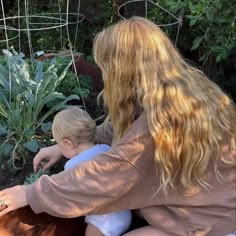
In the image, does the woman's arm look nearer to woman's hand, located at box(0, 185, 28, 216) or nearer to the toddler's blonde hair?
woman's hand, located at box(0, 185, 28, 216)

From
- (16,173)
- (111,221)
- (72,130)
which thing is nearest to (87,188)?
(111,221)

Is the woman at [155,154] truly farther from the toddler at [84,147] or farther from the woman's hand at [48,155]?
the woman's hand at [48,155]

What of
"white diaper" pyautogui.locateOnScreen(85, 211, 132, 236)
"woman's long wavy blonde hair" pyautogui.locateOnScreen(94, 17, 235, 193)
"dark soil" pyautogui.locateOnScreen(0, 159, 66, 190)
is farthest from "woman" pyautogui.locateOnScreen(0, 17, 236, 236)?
"dark soil" pyautogui.locateOnScreen(0, 159, 66, 190)

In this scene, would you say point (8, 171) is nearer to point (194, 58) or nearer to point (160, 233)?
point (160, 233)

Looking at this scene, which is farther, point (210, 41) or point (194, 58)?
point (194, 58)

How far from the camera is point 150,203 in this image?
77.3 inches

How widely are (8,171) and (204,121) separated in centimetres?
150

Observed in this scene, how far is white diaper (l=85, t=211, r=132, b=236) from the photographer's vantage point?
2125 millimetres

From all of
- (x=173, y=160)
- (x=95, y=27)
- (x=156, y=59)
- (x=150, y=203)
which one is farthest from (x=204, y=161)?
(x=95, y=27)

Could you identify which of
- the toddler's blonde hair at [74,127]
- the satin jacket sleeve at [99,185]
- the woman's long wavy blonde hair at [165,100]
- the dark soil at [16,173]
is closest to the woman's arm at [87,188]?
the satin jacket sleeve at [99,185]

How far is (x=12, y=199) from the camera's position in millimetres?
1958

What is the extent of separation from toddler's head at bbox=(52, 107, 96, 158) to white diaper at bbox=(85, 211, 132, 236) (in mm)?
312

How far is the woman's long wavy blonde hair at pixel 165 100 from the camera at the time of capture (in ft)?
6.10

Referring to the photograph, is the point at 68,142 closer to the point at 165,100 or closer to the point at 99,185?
the point at 99,185
